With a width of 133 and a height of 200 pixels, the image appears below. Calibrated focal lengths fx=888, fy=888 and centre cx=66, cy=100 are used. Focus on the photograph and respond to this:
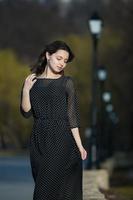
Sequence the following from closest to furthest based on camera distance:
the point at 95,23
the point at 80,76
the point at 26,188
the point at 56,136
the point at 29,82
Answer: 1. the point at 56,136
2. the point at 29,82
3. the point at 26,188
4. the point at 95,23
5. the point at 80,76

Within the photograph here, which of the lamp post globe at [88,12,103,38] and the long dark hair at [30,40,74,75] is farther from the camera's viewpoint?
the lamp post globe at [88,12,103,38]

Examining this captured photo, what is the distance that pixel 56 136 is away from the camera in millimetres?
7395

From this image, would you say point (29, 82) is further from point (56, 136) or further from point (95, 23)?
point (95, 23)

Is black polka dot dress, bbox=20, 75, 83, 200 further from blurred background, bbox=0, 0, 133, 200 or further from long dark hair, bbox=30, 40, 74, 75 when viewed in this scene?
blurred background, bbox=0, 0, 133, 200

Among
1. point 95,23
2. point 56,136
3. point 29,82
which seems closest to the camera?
point 56,136

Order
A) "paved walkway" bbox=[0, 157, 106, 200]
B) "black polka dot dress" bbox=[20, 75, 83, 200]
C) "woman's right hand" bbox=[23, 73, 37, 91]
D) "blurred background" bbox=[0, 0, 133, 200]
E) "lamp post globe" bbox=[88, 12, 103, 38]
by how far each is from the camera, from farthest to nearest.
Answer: "blurred background" bbox=[0, 0, 133, 200] → "lamp post globe" bbox=[88, 12, 103, 38] → "paved walkway" bbox=[0, 157, 106, 200] → "woman's right hand" bbox=[23, 73, 37, 91] → "black polka dot dress" bbox=[20, 75, 83, 200]

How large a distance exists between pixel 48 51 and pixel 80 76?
63.2 meters

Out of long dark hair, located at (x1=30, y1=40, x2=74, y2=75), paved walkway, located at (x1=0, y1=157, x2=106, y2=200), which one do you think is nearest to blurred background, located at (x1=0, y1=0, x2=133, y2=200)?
paved walkway, located at (x1=0, y1=157, x2=106, y2=200)

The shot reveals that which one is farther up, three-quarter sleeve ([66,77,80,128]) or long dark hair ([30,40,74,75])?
long dark hair ([30,40,74,75])

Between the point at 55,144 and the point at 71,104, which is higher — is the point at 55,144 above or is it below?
below

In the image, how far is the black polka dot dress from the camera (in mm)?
7395

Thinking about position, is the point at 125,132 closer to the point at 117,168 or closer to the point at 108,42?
the point at 108,42

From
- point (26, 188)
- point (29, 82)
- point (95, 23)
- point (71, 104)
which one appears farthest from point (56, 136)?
point (95, 23)

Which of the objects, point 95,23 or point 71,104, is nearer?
point 71,104
